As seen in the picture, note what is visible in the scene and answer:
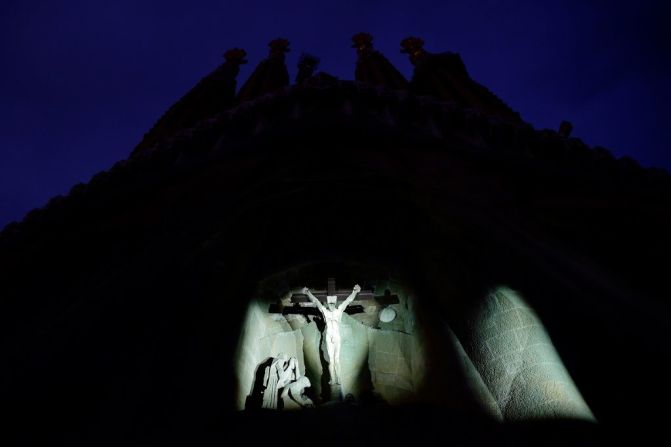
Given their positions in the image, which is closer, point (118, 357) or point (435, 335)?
point (118, 357)

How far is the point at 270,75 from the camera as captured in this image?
2798 centimetres

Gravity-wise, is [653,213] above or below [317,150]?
below

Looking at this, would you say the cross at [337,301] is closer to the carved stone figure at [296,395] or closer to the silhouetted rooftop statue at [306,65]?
the carved stone figure at [296,395]

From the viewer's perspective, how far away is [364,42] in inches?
1348

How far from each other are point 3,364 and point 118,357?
2.40 feet

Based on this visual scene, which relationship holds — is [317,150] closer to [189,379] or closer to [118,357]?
[189,379]

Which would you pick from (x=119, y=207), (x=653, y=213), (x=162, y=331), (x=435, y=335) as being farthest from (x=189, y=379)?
(x=653, y=213)

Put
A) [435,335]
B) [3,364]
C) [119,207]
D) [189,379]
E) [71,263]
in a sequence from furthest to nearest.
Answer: [119,207], [435,335], [71,263], [189,379], [3,364]

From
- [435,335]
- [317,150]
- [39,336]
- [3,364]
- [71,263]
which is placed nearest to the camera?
[3,364]

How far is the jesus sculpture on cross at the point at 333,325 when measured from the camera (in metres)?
6.22

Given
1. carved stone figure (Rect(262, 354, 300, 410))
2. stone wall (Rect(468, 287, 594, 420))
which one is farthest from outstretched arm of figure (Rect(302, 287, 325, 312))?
stone wall (Rect(468, 287, 594, 420))

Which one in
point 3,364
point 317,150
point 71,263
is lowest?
point 3,364

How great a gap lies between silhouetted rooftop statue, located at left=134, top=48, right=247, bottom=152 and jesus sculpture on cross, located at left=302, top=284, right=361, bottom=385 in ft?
37.2

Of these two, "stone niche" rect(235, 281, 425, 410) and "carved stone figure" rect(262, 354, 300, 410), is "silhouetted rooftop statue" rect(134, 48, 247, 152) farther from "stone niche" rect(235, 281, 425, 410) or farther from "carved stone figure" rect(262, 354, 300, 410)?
"carved stone figure" rect(262, 354, 300, 410)
